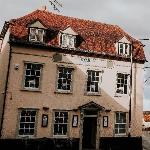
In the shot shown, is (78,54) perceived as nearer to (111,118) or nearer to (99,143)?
(111,118)

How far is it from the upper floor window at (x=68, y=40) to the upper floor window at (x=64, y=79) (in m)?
1.93

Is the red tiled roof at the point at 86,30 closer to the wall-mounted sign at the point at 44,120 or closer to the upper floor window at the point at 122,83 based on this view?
the upper floor window at the point at 122,83

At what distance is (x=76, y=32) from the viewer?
2238 cm

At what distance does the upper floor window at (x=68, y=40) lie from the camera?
70.6 ft

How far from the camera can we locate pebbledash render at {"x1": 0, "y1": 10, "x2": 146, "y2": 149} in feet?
64.7

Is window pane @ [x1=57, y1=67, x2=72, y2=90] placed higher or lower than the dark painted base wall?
higher

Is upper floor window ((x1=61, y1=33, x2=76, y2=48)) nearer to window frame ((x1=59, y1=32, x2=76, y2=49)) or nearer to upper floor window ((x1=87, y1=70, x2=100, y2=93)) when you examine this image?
window frame ((x1=59, y1=32, x2=76, y2=49))

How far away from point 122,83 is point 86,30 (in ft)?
18.4

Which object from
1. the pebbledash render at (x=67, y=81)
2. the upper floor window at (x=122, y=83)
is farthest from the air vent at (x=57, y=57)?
the upper floor window at (x=122, y=83)

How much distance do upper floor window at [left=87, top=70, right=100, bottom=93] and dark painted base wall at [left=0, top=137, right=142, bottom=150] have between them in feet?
13.1

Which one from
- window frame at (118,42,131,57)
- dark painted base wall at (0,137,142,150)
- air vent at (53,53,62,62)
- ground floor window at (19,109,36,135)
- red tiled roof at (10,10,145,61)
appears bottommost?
dark painted base wall at (0,137,142,150)

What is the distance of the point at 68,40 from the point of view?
71.4 feet

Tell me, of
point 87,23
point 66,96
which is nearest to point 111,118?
point 66,96

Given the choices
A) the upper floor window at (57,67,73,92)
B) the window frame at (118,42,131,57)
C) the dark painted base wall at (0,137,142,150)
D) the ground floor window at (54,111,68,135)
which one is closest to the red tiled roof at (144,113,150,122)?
the dark painted base wall at (0,137,142,150)
